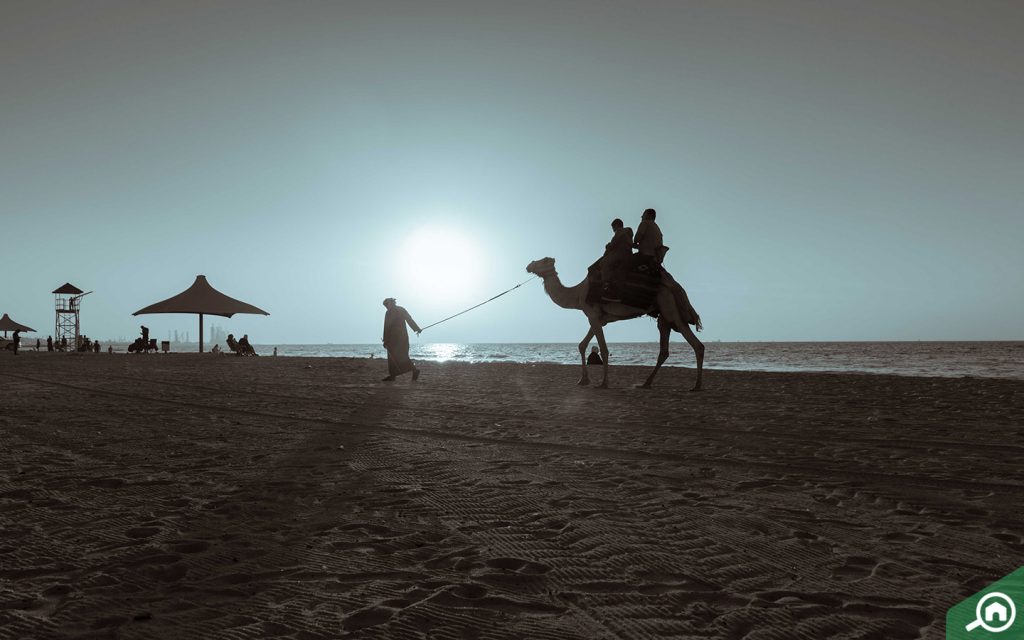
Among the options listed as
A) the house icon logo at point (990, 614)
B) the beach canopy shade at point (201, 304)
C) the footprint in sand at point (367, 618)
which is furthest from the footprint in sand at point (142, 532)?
the beach canopy shade at point (201, 304)

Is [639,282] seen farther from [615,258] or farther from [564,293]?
[564,293]

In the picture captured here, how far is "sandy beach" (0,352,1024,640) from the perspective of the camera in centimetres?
243

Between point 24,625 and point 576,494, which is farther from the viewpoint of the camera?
point 576,494

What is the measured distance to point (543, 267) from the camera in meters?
14.6

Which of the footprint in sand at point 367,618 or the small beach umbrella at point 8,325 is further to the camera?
the small beach umbrella at point 8,325

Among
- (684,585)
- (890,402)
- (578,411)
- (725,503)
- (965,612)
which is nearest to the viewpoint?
(965,612)

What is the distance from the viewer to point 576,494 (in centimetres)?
430

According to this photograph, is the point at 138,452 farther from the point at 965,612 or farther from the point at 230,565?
the point at 965,612

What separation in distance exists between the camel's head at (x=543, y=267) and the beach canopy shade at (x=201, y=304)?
26.1 meters

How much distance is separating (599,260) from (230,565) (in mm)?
11133

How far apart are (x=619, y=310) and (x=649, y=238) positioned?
1616 mm

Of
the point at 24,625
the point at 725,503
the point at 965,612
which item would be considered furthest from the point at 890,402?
the point at 24,625

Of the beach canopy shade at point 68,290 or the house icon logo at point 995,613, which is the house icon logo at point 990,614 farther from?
the beach canopy shade at point 68,290

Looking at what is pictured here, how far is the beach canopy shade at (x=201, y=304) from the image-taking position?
34688 millimetres
